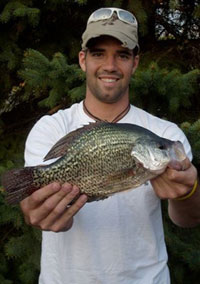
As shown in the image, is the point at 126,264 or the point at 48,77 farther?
the point at 48,77

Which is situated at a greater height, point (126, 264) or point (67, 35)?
point (67, 35)

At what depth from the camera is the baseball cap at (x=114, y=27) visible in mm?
2611

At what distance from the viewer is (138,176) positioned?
212 cm

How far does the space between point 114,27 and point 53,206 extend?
1154 millimetres

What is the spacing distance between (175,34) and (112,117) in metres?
2.95

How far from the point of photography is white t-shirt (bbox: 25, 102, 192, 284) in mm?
2320

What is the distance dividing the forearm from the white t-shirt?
11 centimetres

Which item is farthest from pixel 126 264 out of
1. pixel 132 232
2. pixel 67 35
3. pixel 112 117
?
pixel 67 35

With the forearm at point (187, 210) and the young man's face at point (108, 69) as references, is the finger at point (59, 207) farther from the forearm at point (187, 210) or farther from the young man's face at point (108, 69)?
the young man's face at point (108, 69)

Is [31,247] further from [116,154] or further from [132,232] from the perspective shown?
[116,154]

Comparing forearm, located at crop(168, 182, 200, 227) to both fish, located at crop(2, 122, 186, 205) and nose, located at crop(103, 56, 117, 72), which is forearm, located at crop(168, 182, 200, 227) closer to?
fish, located at crop(2, 122, 186, 205)

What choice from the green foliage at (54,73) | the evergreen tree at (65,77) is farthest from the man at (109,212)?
the green foliage at (54,73)

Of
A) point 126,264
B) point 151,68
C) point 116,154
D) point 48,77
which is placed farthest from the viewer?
point 48,77

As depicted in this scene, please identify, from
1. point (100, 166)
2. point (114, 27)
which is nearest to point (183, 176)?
point (100, 166)
